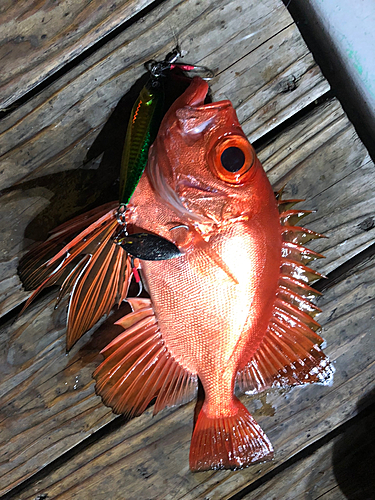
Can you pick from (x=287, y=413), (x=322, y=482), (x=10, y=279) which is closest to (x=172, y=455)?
(x=287, y=413)

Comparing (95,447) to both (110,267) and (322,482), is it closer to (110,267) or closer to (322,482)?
(110,267)

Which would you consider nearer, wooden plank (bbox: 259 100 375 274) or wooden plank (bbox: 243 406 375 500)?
wooden plank (bbox: 259 100 375 274)

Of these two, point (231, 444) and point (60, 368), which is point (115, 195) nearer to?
point (60, 368)

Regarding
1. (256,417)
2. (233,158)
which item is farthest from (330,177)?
(256,417)

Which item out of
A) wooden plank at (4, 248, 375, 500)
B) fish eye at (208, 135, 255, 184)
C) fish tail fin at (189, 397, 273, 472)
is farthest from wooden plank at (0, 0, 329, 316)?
fish tail fin at (189, 397, 273, 472)

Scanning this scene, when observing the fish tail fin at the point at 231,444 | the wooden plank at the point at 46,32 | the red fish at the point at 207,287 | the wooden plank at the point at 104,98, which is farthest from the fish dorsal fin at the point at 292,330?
the wooden plank at the point at 46,32

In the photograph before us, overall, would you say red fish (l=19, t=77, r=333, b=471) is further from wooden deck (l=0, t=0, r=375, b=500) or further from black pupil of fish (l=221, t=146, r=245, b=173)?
wooden deck (l=0, t=0, r=375, b=500)
